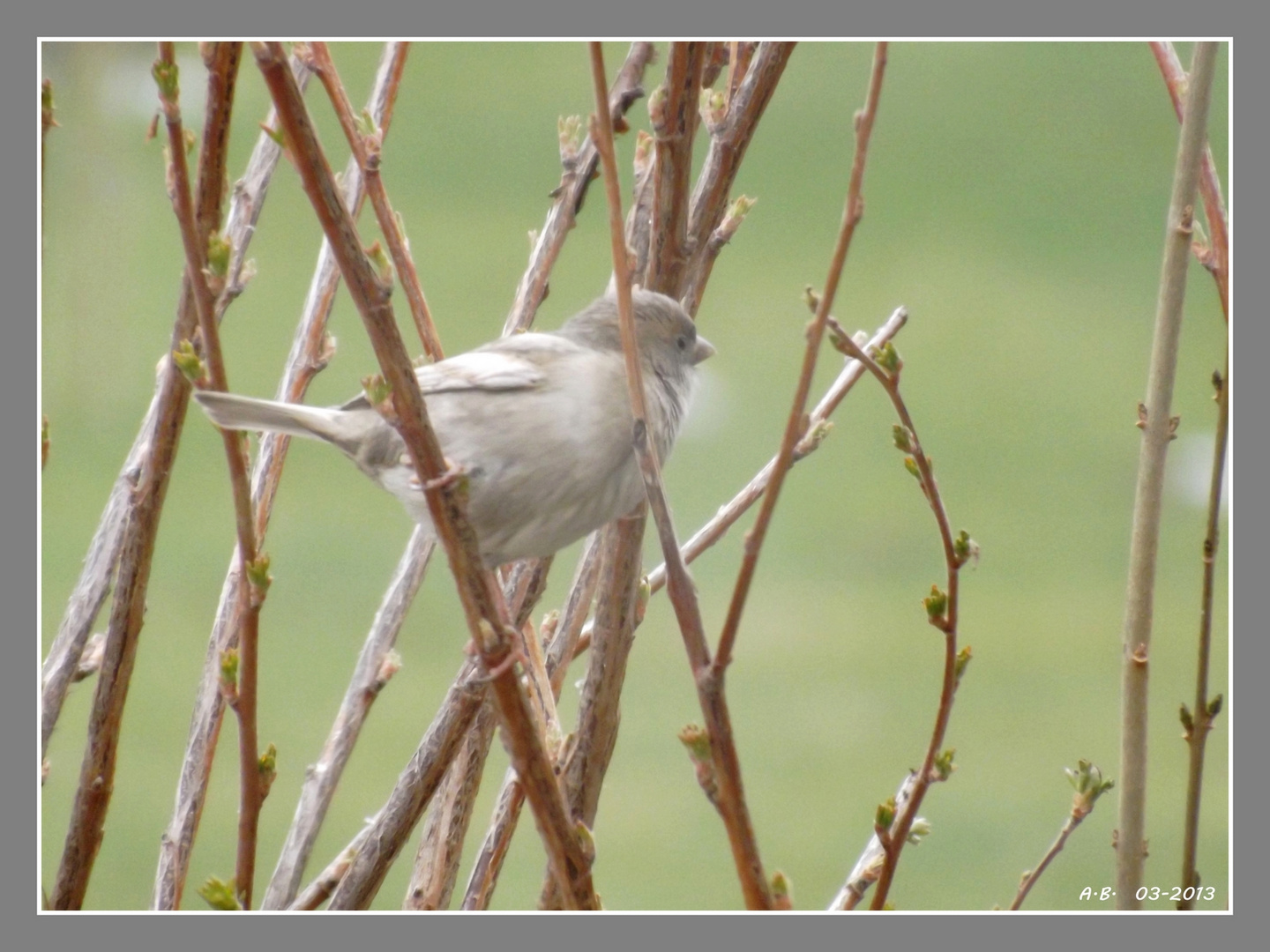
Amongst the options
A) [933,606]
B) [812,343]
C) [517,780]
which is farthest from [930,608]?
[517,780]

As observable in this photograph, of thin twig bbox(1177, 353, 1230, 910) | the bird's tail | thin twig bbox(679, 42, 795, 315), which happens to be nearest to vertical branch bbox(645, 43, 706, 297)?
thin twig bbox(679, 42, 795, 315)

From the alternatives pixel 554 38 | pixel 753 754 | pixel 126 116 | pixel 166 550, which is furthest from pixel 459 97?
pixel 753 754

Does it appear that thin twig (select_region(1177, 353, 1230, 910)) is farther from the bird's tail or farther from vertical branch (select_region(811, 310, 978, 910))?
the bird's tail

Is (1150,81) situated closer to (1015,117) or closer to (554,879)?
(1015,117)

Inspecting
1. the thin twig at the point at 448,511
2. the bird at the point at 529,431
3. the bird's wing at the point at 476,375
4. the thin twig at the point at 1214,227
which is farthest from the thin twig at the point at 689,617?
the thin twig at the point at 1214,227

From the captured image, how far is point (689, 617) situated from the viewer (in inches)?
33.8

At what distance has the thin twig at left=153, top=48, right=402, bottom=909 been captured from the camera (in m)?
1.20

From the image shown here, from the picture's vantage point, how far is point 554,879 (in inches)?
40.9

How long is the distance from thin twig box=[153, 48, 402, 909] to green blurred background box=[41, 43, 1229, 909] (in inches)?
4.1

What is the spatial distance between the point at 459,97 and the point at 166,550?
1.10 meters

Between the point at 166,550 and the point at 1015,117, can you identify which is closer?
the point at 1015,117

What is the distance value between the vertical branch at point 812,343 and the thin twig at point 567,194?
1.70 feet

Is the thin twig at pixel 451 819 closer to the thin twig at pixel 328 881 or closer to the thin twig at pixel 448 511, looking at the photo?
the thin twig at pixel 328 881

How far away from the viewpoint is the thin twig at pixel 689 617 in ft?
2.71
